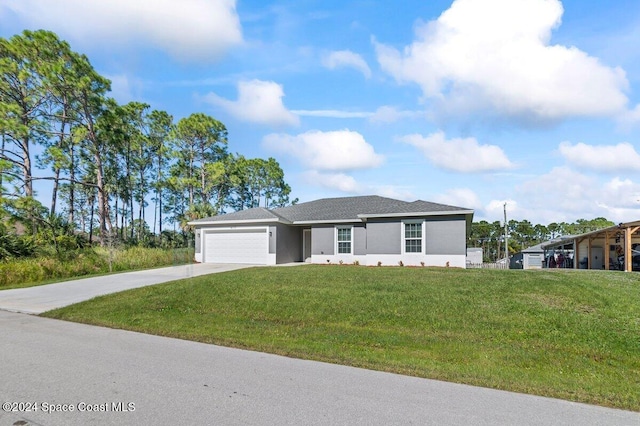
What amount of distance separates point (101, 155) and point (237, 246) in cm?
2056

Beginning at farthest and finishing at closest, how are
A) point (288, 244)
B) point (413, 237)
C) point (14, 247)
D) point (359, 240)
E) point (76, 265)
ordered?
point (288, 244), point (359, 240), point (413, 237), point (76, 265), point (14, 247)

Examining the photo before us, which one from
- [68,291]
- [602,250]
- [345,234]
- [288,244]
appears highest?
[345,234]

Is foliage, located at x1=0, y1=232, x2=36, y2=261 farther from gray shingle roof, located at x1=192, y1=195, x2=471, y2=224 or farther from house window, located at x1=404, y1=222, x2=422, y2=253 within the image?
house window, located at x1=404, y1=222, x2=422, y2=253

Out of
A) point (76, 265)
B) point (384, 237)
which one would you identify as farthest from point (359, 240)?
point (76, 265)

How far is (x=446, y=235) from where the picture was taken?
59.6 feet

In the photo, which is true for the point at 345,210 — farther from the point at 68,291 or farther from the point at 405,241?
the point at 68,291

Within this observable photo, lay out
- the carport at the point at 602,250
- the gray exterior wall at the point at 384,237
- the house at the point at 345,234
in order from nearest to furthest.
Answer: the house at the point at 345,234 → the gray exterior wall at the point at 384,237 → the carport at the point at 602,250

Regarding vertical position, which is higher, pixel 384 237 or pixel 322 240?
pixel 384 237

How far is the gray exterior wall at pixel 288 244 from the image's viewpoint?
21141mm

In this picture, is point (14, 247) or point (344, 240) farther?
point (344, 240)

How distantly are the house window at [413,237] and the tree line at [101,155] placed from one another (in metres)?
17.3

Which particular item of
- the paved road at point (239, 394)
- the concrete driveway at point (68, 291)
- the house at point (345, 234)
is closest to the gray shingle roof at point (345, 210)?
the house at point (345, 234)

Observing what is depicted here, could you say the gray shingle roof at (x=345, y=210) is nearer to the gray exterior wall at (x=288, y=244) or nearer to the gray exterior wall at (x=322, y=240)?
the gray exterior wall at (x=322, y=240)

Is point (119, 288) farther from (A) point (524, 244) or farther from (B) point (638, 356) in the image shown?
(A) point (524, 244)
